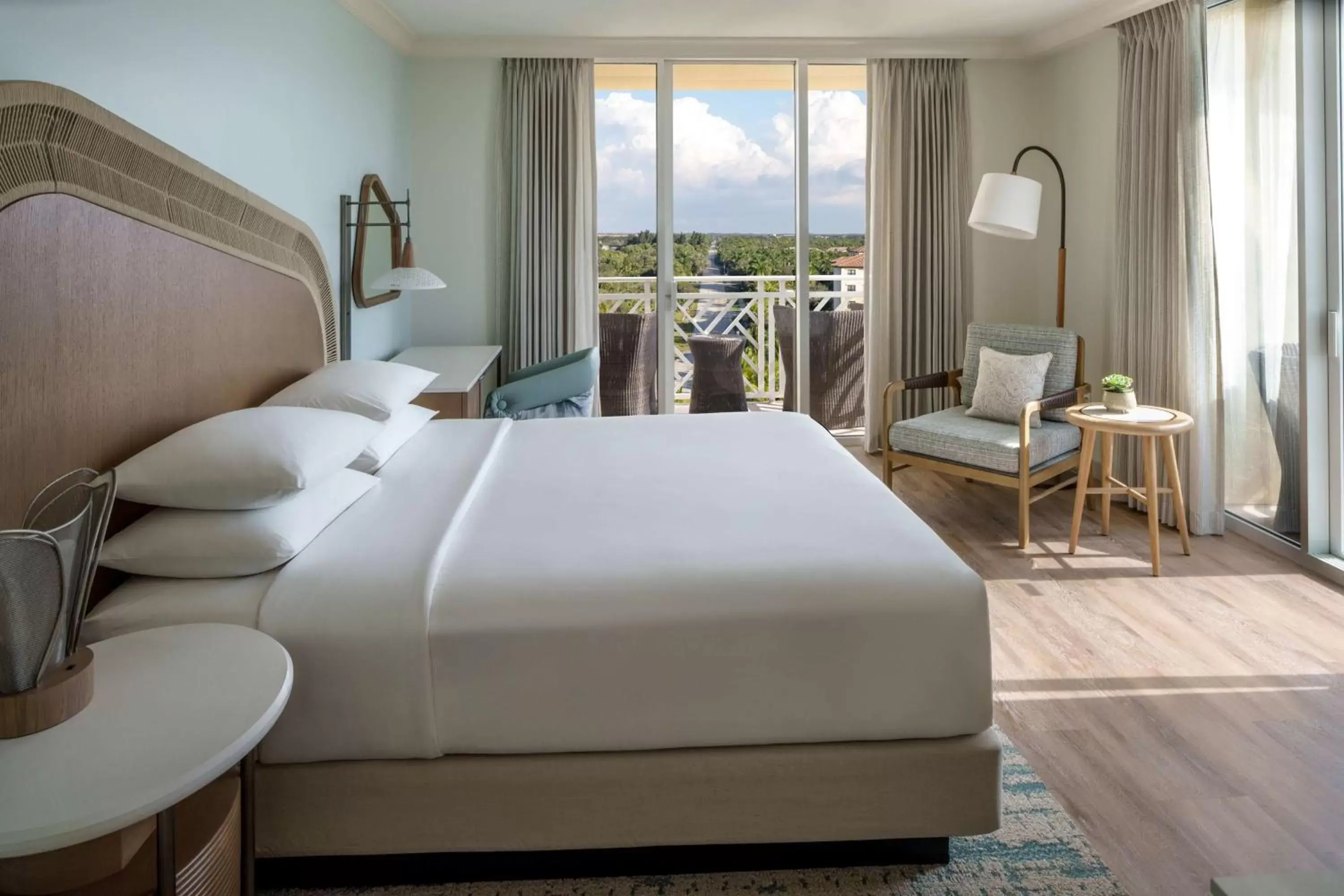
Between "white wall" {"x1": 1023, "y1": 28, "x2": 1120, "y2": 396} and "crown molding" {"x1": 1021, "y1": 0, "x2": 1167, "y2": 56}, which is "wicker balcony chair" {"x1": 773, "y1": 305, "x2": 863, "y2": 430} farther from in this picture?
"crown molding" {"x1": 1021, "y1": 0, "x2": 1167, "y2": 56}

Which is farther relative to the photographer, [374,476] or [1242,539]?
[1242,539]

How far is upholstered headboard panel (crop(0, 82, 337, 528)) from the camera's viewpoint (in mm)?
1826

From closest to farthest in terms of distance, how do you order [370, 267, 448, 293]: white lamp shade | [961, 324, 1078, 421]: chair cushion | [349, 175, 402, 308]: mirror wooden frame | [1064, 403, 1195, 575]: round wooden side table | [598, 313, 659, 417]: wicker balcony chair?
[1064, 403, 1195, 575]: round wooden side table
[370, 267, 448, 293]: white lamp shade
[349, 175, 402, 308]: mirror wooden frame
[961, 324, 1078, 421]: chair cushion
[598, 313, 659, 417]: wicker balcony chair

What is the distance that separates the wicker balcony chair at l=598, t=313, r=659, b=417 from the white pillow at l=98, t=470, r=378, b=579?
3.79 m

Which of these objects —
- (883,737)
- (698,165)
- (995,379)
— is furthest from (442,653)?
(698,165)

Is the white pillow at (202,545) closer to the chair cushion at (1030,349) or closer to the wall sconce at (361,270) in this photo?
the wall sconce at (361,270)

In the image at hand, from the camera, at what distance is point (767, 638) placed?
1882 mm

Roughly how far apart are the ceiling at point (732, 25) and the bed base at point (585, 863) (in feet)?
11.4

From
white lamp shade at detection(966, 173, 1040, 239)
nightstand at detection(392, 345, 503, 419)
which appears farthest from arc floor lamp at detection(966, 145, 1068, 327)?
nightstand at detection(392, 345, 503, 419)

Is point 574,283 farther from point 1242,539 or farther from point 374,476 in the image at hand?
point 1242,539

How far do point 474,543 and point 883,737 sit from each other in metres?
0.94

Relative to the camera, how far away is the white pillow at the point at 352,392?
9.53 feet

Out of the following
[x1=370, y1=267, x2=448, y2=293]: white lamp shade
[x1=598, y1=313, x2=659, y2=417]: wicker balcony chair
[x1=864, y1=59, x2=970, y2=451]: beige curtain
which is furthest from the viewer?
[x1=598, y1=313, x2=659, y2=417]: wicker balcony chair

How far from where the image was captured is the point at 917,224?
5.74 metres
